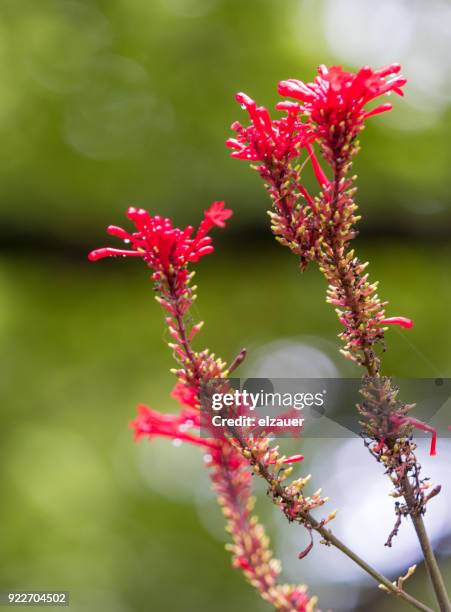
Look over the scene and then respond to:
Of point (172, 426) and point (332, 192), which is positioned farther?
point (172, 426)

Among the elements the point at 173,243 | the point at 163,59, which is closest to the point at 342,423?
the point at 173,243

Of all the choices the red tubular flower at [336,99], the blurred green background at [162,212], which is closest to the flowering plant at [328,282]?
the red tubular flower at [336,99]

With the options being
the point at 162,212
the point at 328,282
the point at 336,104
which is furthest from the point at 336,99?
the point at 162,212

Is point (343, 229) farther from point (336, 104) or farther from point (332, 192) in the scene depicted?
point (336, 104)

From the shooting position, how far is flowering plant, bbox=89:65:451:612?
38.0 inches

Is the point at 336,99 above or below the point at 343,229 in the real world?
above

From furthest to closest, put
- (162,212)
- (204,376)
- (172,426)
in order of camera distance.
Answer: (162,212)
(172,426)
(204,376)

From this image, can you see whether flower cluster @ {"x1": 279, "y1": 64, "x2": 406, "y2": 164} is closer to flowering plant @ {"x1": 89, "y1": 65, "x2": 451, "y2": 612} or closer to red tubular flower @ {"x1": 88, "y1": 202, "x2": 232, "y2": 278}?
flowering plant @ {"x1": 89, "y1": 65, "x2": 451, "y2": 612}

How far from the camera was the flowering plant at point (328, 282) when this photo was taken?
0.97 metres

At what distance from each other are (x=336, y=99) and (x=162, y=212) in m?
4.67

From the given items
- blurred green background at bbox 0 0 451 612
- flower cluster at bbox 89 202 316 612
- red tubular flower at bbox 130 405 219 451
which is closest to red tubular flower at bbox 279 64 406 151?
flower cluster at bbox 89 202 316 612

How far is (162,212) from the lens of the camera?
563 centimetres

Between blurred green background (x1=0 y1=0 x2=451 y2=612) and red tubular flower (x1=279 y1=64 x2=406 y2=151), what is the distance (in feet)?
14.0

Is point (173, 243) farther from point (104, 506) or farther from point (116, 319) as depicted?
point (116, 319)
